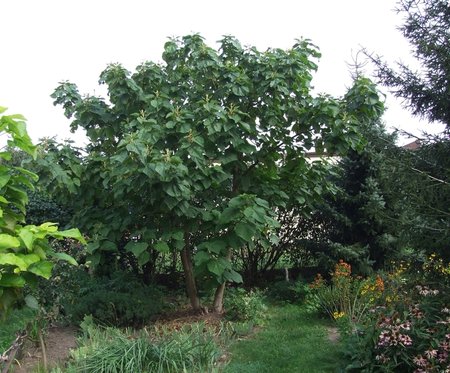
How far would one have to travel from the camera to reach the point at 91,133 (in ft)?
21.6

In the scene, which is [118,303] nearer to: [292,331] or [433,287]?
[292,331]

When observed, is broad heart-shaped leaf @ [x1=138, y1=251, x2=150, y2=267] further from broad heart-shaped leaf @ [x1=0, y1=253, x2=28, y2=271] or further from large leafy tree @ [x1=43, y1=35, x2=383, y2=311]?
broad heart-shaped leaf @ [x1=0, y1=253, x2=28, y2=271]

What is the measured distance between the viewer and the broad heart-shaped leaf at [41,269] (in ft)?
6.50

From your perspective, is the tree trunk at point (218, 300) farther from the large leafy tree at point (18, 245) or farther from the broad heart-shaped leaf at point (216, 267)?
the large leafy tree at point (18, 245)

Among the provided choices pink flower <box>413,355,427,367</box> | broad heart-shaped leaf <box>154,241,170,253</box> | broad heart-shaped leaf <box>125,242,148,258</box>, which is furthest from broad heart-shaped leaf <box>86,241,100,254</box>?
pink flower <box>413,355,427,367</box>

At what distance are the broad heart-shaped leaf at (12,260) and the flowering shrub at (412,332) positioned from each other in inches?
123

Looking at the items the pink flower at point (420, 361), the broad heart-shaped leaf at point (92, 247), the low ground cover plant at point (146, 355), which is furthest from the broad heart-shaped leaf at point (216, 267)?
the pink flower at point (420, 361)

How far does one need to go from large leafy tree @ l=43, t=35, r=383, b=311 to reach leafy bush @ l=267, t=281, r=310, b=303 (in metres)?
1.15

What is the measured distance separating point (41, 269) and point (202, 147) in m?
3.68

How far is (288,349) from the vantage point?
5258 mm

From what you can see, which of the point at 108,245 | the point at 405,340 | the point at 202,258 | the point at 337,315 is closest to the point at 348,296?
the point at 337,315

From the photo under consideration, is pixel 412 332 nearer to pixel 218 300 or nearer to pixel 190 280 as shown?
pixel 218 300

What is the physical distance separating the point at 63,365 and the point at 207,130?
281 cm

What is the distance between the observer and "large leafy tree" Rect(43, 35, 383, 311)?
17.9ft
